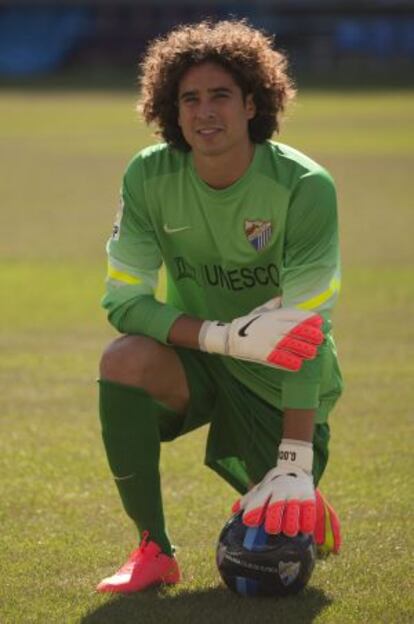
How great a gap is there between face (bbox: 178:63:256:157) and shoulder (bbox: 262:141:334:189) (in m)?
0.12

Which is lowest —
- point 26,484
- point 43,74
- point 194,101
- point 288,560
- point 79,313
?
point 43,74

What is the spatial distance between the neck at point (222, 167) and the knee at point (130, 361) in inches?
24.4

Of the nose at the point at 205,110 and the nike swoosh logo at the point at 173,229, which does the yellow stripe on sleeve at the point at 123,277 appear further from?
the nose at the point at 205,110

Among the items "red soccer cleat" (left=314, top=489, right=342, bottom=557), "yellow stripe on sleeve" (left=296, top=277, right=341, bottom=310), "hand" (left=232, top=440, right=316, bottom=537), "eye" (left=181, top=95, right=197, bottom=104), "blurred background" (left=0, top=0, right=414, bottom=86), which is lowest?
"blurred background" (left=0, top=0, right=414, bottom=86)

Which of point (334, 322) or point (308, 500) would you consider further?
point (334, 322)

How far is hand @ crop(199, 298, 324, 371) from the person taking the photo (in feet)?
16.7

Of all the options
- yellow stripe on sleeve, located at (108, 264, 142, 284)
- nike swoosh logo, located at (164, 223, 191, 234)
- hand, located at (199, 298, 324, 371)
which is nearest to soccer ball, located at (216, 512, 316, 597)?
hand, located at (199, 298, 324, 371)

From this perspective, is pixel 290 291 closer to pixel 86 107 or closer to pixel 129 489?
pixel 129 489

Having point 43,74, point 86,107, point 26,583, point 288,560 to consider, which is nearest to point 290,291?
point 288,560

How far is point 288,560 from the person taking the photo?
4.98 metres

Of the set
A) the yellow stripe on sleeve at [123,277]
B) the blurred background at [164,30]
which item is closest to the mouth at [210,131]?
the yellow stripe on sleeve at [123,277]

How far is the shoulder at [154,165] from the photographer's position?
18.0 feet

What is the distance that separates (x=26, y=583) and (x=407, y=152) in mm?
21746

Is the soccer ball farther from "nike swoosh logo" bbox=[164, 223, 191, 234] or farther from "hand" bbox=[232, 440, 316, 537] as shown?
"nike swoosh logo" bbox=[164, 223, 191, 234]
